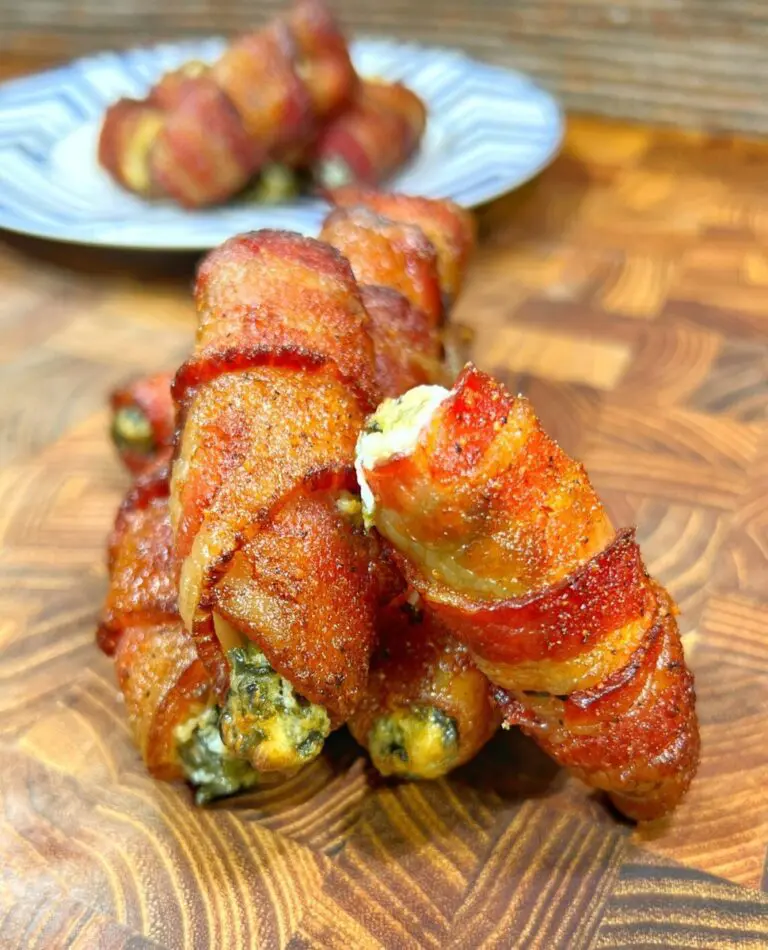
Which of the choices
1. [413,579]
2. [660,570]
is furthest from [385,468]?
[660,570]

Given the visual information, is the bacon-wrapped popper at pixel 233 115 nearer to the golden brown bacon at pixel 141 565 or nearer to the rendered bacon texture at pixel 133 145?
the rendered bacon texture at pixel 133 145

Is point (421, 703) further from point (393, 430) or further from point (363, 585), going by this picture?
point (393, 430)

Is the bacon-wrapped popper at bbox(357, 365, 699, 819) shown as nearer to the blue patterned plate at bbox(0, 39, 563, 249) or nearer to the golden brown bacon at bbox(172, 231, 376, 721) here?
the golden brown bacon at bbox(172, 231, 376, 721)

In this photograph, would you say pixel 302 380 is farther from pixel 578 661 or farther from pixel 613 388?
pixel 613 388

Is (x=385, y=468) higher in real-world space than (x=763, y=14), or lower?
higher

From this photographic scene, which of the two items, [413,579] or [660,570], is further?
[660,570]

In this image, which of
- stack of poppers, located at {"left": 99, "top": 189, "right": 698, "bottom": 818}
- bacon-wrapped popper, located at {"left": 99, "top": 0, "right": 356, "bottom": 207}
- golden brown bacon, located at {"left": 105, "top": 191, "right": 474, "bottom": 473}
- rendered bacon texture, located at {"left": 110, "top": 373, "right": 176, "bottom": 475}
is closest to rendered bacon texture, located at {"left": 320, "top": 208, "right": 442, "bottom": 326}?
golden brown bacon, located at {"left": 105, "top": 191, "right": 474, "bottom": 473}

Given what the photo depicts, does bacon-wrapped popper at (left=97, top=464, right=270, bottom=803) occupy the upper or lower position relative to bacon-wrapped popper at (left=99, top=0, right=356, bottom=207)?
lower

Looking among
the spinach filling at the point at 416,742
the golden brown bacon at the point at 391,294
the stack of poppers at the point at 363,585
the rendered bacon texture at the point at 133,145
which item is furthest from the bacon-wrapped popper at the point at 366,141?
the spinach filling at the point at 416,742

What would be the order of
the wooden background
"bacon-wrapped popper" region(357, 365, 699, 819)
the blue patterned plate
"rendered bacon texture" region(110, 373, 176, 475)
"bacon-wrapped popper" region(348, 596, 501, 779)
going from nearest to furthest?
"bacon-wrapped popper" region(357, 365, 699, 819), "bacon-wrapped popper" region(348, 596, 501, 779), "rendered bacon texture" region(110, 373, 176, 475), the blue patterned plate, the wooden background
